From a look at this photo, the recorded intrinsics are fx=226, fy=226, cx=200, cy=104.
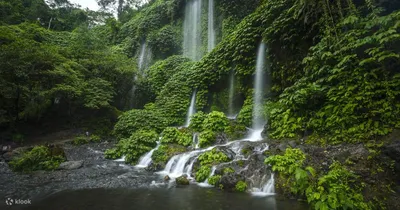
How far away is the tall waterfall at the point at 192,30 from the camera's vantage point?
24.8 metres

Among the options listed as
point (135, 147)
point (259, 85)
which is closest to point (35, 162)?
point (135, 147)

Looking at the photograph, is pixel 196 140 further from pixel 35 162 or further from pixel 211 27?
pixel 211 27

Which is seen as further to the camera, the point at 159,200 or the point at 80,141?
the point at 80,141

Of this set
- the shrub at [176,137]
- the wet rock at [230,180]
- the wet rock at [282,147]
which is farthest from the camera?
the shrub at [176,137]

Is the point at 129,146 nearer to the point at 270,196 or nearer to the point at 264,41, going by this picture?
the point at 270,196

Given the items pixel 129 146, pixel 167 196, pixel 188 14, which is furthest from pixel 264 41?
pixel 188 14

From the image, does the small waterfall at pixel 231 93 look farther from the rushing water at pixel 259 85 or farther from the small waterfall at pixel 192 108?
the small waterfall at pixel 192 108

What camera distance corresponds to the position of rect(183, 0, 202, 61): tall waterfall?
977 inches

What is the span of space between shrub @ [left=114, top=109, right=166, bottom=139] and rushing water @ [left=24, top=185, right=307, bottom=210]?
9255 mm

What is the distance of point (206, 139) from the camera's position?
11.6 meters

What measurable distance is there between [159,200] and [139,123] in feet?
34.9

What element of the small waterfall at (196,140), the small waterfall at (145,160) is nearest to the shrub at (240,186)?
the small waterfall at (196,140)

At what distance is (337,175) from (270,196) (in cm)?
176

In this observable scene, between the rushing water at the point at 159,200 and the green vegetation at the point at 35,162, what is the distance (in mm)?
3831
